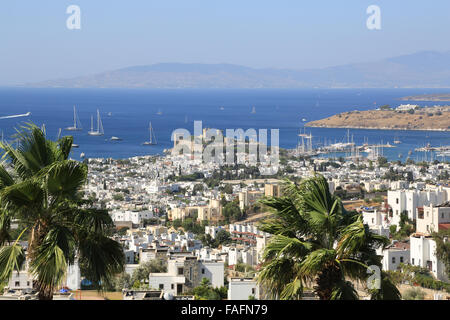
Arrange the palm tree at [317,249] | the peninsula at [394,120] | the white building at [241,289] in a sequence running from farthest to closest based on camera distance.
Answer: the peninsula at [394,120] → the white building at [241,289] → the palm tree at [317,249]

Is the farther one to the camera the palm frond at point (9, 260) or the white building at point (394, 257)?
the white building at point (394, 257)

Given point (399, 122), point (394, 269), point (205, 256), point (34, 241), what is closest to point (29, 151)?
point (34, 241)

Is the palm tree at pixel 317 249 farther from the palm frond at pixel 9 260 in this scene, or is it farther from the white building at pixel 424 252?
the white building at pixel 424 252

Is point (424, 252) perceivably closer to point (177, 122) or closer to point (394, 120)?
point (394, 120)

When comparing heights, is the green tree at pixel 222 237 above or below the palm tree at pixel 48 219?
below

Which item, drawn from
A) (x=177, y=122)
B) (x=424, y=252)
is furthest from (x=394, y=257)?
(x=177, y=122)

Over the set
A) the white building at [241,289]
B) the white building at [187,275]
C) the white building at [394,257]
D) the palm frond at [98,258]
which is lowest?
the white building at [394,257]

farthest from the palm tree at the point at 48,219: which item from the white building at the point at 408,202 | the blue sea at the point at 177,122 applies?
the blue sea at the point at 177,122

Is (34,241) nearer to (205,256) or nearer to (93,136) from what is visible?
(205,256)
